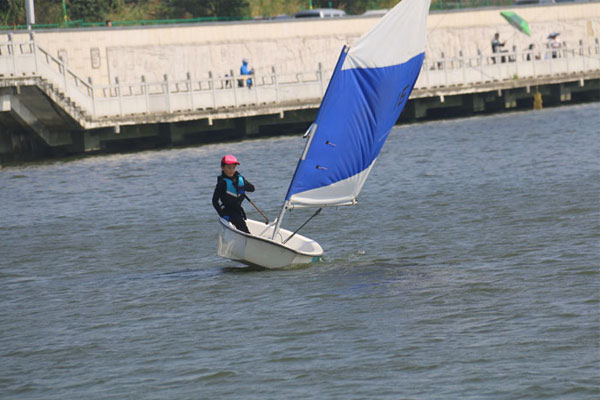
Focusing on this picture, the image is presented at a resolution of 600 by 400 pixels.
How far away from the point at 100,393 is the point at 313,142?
6498mm

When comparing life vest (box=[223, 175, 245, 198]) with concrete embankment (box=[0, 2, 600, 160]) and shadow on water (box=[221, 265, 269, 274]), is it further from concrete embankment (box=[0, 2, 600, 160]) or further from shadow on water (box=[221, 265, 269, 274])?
concrete embankment (box=[0, 2, 600, 160])

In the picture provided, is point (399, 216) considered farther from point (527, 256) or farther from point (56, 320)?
point (56, 320)

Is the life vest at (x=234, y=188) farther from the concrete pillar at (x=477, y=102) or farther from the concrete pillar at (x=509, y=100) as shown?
the concrete pillar at (x=509, y=100)

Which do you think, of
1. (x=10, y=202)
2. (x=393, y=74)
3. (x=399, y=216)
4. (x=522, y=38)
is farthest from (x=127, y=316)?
(x=522, y=38)

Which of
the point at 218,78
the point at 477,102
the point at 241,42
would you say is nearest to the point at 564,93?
the point at 477,102

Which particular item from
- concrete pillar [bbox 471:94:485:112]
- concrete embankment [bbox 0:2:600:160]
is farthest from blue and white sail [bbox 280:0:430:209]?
concrete pillar [bbox 471:94:485:112]

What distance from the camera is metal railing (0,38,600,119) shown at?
119 feet

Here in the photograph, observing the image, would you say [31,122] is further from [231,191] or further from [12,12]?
[12,12]

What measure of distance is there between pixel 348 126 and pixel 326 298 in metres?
3.16

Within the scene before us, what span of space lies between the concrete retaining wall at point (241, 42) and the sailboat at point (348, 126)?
96.3ft

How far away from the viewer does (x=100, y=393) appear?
1102cm

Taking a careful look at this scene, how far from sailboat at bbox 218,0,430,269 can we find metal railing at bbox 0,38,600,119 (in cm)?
2099

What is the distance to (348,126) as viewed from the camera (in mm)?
16609

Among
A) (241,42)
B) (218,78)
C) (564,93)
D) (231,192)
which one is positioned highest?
(241,42)
